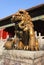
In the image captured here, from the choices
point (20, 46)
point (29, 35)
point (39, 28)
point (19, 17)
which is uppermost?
point (39, 28)

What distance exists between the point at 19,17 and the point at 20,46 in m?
0.66

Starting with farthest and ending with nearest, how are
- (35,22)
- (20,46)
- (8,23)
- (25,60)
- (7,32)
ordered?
(7,32), (8,23), (35,22), (20,46), (25,60)

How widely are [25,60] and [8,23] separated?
517 inches

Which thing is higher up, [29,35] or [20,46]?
[29,35]

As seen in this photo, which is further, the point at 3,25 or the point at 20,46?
the point at 3,25

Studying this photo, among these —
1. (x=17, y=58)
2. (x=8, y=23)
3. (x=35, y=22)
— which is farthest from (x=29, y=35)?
(x=8, y=23)

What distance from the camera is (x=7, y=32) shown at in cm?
1823

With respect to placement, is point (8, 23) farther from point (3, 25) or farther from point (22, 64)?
point (22, 64)

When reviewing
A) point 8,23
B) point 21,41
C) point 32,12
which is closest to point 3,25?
point 8,23

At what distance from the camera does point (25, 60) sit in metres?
3.34

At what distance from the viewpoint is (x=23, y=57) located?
3377 millimetres

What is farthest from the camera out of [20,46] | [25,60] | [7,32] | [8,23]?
[7,32]

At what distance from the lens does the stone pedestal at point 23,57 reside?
3234 millimetres

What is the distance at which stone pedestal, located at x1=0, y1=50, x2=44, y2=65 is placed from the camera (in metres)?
3.23
